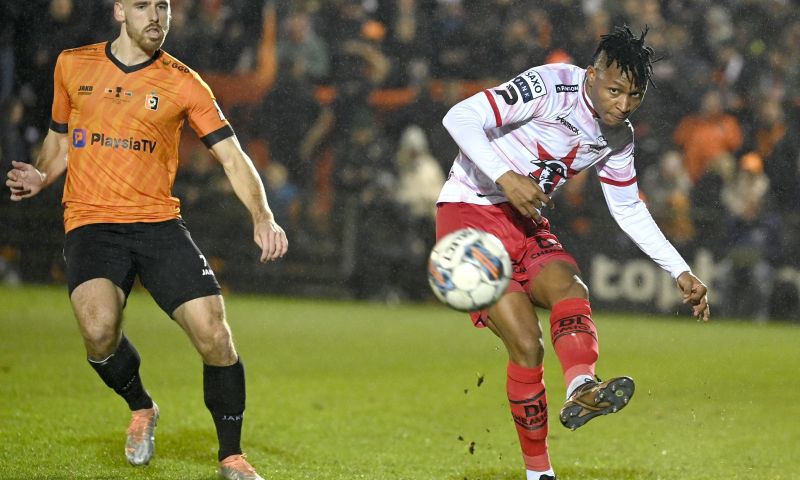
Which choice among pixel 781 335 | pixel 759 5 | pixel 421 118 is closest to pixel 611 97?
pixel 781 335

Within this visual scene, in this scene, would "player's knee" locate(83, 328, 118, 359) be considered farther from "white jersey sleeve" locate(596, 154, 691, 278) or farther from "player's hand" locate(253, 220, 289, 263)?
"white jersey sleeve" locate(596, 154, 691, 278)

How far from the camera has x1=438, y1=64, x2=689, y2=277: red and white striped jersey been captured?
5.52 meters

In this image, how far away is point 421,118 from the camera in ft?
52.0

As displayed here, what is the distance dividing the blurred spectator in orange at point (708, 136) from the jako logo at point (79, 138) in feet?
Answer: 33.8

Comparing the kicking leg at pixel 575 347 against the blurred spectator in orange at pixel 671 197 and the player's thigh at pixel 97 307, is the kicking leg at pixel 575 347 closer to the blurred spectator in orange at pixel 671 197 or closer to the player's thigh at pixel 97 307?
the player's thigh at pixel 97 307

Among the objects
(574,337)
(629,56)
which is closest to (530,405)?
(574,337)

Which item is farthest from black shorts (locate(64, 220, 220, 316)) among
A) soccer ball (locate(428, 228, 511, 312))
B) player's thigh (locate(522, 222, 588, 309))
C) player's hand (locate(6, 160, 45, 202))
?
player's thigh (locate(522, 222, 588, 309))

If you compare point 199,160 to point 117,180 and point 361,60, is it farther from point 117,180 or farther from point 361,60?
→ point 117,180

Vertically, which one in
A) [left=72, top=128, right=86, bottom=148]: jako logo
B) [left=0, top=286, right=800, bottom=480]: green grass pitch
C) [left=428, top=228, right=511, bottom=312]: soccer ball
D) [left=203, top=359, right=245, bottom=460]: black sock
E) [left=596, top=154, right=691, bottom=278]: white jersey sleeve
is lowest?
[left=0, top=286, right=800, bottom=480]: green grass pitch

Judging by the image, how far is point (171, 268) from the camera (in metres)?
5.75

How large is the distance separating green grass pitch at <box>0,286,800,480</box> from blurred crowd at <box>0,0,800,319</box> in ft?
5.79

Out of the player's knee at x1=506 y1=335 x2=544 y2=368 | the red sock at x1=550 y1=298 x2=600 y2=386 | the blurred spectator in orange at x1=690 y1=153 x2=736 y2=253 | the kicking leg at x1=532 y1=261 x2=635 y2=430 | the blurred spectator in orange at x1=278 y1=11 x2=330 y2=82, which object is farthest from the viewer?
the blurred spectator in orange at x1=278 y1=11 x2=330 y2=82

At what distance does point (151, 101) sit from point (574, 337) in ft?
7.80

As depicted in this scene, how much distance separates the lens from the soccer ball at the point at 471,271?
5.16m
